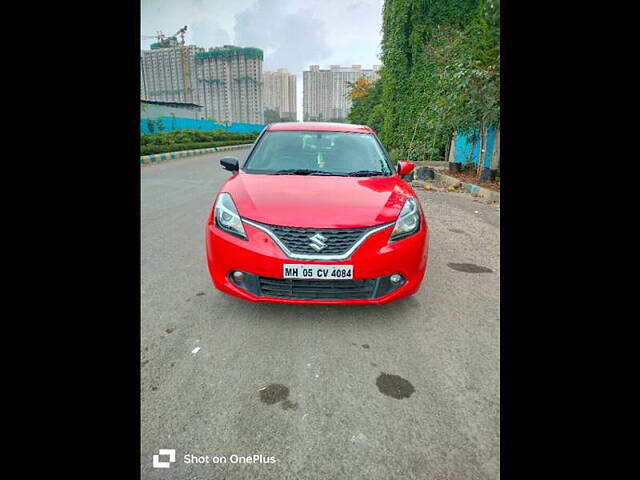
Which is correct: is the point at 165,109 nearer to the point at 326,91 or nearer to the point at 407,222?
the point at 407,222

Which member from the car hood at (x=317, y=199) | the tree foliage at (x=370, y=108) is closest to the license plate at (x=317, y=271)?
the car hood at (x=317, y=199)

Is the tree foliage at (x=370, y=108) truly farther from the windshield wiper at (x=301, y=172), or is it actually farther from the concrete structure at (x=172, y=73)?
the windshield wiper at (x=301, y=172)

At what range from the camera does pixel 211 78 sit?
166 ft

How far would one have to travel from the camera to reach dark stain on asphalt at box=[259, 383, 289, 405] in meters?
1.81

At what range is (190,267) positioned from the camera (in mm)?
3684

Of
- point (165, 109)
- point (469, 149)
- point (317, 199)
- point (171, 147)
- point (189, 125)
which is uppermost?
point (165, 109)

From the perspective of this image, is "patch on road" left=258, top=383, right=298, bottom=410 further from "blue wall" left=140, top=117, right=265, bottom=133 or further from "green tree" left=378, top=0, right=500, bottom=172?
"blue wall" left=140, top=117, right=265, bottom=133

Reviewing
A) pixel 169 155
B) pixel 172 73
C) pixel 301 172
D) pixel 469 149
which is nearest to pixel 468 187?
pixel 469 149

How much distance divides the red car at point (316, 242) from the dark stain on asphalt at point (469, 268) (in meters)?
1.33

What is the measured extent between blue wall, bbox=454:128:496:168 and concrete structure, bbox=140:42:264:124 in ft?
113

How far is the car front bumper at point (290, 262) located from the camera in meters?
2.30

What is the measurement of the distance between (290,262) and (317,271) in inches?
7.1

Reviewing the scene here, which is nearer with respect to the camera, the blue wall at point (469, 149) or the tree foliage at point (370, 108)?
the blue wall at point (469, 149)
